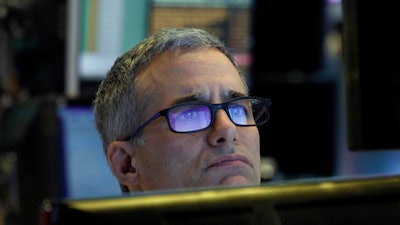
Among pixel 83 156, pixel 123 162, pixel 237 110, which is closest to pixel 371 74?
pixel 237 110

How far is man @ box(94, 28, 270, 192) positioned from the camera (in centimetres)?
120

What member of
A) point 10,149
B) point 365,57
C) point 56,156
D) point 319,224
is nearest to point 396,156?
point 365,57

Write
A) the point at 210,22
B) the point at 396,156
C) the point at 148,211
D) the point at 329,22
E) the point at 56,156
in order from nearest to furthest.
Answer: the point at 148,211 < the point at 396,156 < the point at 56,156 < the point at 210,22 < the point at 329,22

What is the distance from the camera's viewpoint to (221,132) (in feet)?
3.91

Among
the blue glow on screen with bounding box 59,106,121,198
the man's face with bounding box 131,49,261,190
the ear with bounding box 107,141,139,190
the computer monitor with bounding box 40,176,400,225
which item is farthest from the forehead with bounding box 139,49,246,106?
the blue glow on screen with bounding box 59,106,121,198

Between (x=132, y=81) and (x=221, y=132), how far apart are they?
0.22 m

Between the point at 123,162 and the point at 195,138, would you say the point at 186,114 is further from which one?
the point at 123,162

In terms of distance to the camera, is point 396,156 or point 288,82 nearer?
point 396,156

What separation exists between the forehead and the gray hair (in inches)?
0.6

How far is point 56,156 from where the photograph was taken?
7.22 ft

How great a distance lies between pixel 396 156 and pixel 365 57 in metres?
0.82

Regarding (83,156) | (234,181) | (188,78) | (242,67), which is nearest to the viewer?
(234,181)

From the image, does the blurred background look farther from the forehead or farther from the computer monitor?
the forehead

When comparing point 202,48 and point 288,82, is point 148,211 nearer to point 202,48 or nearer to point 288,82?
point 202,48
